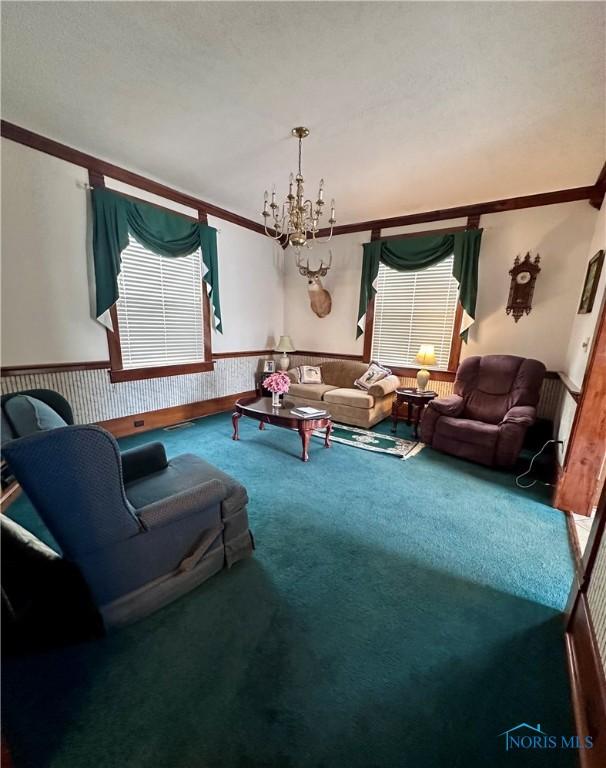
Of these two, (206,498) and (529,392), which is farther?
(529,392)

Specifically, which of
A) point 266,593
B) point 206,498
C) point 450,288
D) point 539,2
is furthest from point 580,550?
point 450,288

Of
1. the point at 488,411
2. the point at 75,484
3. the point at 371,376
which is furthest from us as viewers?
the point at 371,376

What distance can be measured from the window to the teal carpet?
204cm

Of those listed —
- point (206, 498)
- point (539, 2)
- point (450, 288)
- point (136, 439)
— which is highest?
point (539, 2)

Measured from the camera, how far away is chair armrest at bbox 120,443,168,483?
1.82 metres

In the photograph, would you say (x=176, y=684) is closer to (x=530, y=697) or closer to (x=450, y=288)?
(x=530, y=697)

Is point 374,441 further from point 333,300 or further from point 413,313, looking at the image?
point 333,300

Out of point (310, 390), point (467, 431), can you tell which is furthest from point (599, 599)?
point (310, 390)

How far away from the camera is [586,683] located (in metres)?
1.08

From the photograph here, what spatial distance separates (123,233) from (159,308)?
88 centimetres

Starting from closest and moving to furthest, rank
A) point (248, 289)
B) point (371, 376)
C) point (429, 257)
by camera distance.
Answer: point (429, 257) < point (371, 376) < point (248, 289)

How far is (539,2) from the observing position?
1449 mm

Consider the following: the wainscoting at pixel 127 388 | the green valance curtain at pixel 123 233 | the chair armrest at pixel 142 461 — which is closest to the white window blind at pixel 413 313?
the wainscoting at pixel 127 388

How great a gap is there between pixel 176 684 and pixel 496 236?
4985 mm
